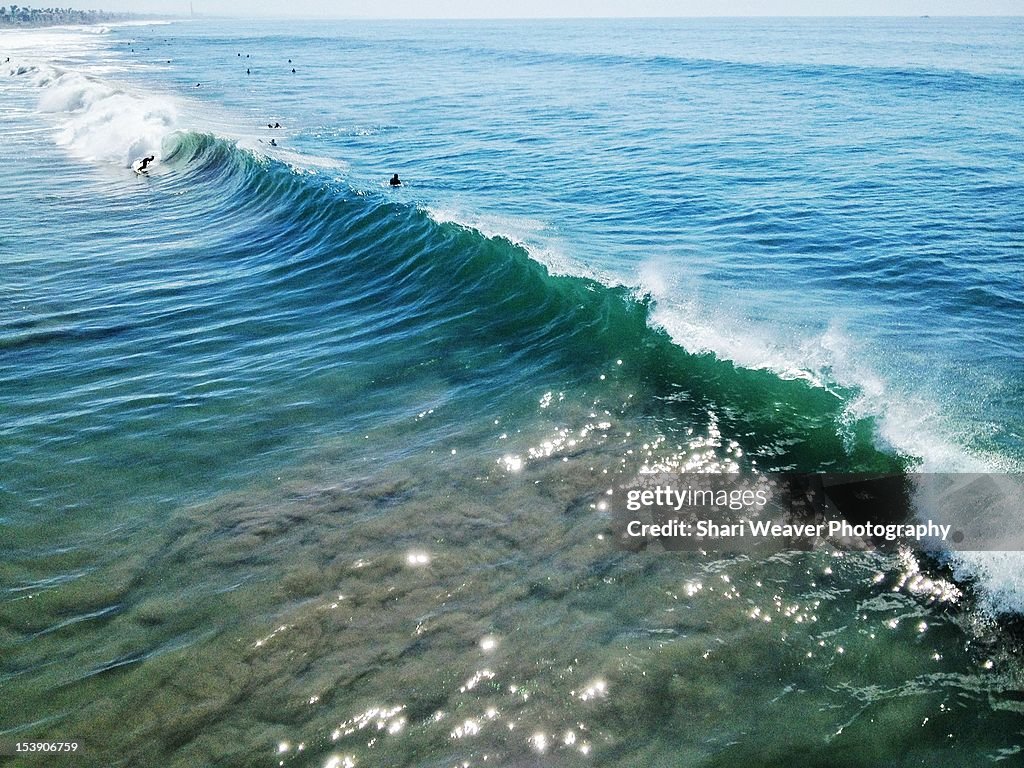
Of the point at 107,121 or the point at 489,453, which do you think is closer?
the point at 489,453

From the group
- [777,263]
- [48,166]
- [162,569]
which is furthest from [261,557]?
[48,166]

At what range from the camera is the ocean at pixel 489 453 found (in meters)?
6.25

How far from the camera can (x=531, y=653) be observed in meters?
6.74

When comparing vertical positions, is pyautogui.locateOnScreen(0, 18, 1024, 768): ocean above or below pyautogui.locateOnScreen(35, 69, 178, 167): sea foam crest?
below

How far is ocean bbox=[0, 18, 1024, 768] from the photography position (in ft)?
20.5

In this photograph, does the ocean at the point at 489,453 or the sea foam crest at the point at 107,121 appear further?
the sea foam crest at the point at 107,121

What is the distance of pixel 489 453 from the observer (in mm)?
9883

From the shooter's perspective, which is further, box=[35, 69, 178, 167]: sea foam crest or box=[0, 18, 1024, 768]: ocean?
box=[35, 69, 178, 167]: sea foam crest

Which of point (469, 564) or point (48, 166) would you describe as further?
point (48, 166)

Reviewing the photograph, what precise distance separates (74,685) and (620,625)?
17.5 ft

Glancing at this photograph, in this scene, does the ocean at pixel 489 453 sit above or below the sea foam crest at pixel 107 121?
below

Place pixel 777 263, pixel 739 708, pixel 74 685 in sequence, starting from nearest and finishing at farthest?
pixel 739 708 < pixel 74 685 < pixel 777 263

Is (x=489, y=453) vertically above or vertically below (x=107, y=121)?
below

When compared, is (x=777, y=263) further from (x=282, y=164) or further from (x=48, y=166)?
(x=48, y=166)
